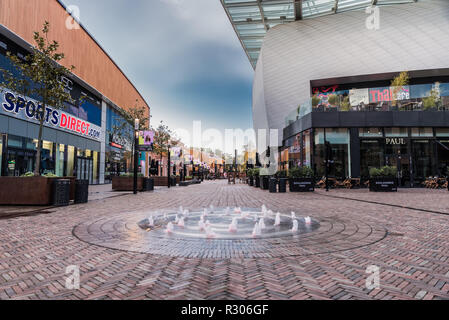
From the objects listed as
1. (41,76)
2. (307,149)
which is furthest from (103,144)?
(307,149)

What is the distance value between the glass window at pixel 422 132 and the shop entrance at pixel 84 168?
97.6 feet

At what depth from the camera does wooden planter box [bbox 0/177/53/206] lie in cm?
842

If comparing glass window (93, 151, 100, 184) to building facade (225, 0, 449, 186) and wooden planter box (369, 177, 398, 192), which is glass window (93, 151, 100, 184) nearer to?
building facade (225, 0, 449, 186)

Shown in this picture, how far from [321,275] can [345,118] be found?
20.2m

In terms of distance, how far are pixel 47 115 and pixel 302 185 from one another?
18890mm

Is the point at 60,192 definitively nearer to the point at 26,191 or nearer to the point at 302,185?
the point at 26,191

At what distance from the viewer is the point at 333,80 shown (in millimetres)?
30891

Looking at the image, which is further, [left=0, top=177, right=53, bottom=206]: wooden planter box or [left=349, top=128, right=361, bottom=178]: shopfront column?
[left=349, top=128, right=361, bottom=178]: shopfront column

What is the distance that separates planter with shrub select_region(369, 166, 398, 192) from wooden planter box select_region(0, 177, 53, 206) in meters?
17.4

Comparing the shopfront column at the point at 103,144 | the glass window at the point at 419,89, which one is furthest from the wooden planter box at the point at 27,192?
the glass window at the point at 419,89

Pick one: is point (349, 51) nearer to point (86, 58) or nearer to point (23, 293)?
point (86, 58)

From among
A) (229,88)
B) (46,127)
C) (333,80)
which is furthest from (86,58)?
(229,88)

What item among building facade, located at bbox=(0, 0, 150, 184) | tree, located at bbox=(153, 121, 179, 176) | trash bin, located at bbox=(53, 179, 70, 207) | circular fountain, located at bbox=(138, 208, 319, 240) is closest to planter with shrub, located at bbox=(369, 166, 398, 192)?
circular fountain, located at bbox=(138, 208, 319, 240)

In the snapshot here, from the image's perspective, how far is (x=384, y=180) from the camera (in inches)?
612
